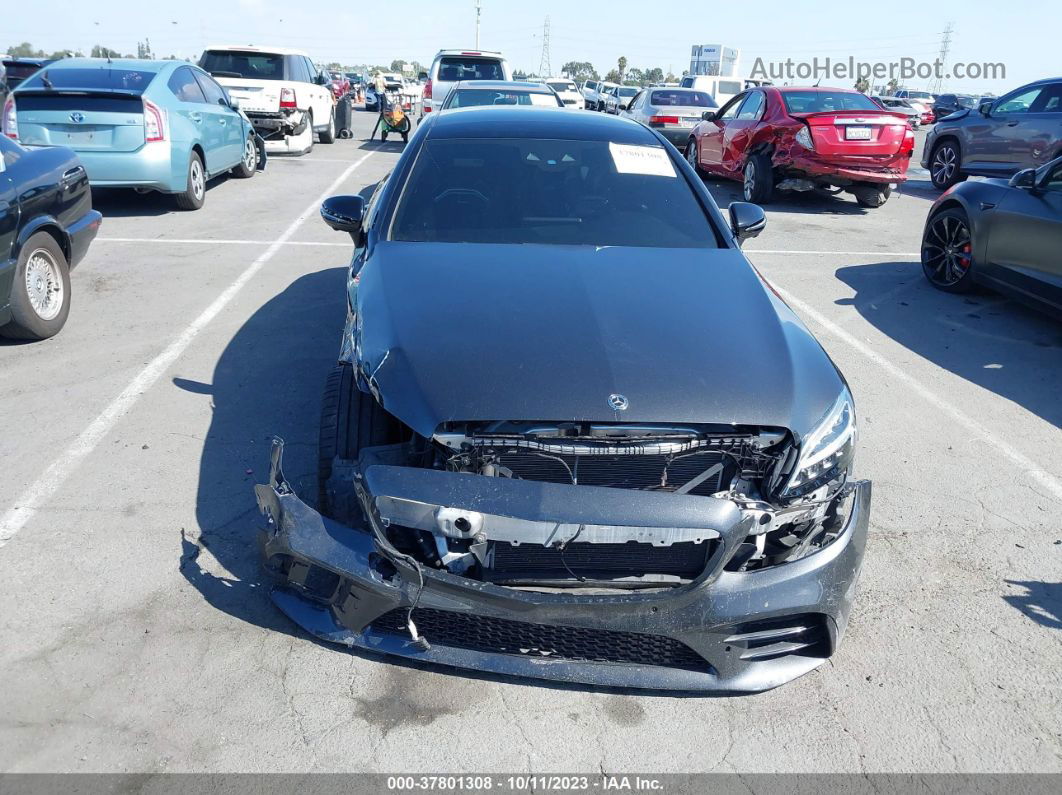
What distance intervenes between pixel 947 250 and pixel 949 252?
0.04 meters

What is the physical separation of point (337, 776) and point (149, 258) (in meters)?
6.62

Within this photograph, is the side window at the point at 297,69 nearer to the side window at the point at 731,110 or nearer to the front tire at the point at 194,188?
the front tire at the point at 194,188

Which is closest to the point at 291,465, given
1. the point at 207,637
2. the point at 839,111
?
the point at 207,637

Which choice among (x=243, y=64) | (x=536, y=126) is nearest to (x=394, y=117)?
(x=243, y=64)

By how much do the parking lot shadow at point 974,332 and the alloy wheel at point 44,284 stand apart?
19.7ft

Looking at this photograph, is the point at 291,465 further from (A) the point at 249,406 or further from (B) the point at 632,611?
(B) the point at 632,611

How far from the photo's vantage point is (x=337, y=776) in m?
2.41

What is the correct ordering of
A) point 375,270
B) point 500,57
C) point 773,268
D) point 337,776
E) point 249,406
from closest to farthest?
point 337,776, point 375,270, point 249,406, point 773,268, point 500,57

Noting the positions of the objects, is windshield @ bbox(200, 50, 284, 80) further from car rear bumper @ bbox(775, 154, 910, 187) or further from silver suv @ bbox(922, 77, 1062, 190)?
silver suv @ bbox(922, 77, 1062, 190)

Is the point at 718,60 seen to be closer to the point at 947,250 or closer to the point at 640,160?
the point at 947,250

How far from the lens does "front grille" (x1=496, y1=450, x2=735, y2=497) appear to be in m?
2.62

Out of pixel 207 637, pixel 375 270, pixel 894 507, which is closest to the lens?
pixel 207 637

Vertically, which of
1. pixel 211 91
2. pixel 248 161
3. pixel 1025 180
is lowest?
pixel 248 161

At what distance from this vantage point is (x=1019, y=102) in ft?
41.9
